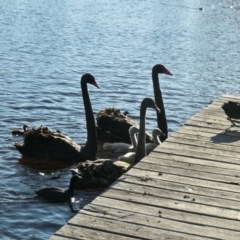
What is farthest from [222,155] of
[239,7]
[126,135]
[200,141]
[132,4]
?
[239,7]

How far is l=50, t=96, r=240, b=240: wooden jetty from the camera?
586 cm

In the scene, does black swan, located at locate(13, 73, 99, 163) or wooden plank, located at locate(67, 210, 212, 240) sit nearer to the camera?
wooden plank, located at locate(67, 210, 212, 240)

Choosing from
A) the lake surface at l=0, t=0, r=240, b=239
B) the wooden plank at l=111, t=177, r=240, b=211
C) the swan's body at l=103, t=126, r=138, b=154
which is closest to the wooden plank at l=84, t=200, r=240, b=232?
the wooden plank at l=111, t=177, r=240, b=211

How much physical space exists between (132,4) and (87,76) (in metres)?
34.1

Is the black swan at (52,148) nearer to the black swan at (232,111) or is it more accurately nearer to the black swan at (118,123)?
the black swan at (118,123)

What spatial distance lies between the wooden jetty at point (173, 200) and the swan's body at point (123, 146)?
237 centimetres

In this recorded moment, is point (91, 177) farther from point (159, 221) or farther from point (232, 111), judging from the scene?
point (159, 221)

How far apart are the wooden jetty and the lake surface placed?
167cm

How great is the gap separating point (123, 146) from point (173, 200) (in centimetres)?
531

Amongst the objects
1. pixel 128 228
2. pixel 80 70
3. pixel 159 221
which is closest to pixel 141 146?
pixel 159 221

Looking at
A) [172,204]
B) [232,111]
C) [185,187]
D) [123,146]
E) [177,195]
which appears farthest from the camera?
[123,146]

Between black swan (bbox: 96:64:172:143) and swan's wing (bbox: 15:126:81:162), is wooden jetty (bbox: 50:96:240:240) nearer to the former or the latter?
swan's wing (bbox: 15:126:81:162)

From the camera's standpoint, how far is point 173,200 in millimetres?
6641

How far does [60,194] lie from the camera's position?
9.34m
